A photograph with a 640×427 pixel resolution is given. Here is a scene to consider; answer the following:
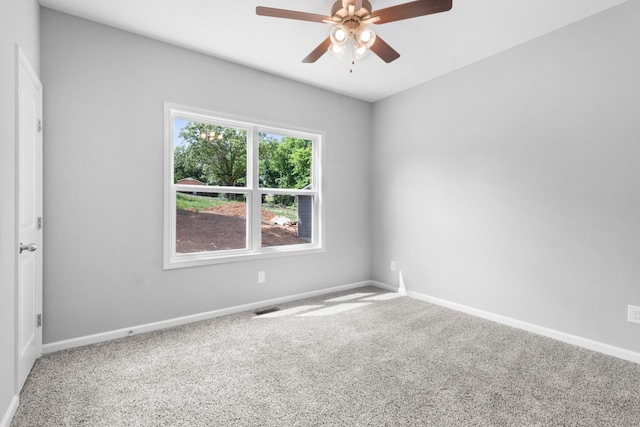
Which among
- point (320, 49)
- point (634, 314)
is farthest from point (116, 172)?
point (634, 314)

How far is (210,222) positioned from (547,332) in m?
3.42

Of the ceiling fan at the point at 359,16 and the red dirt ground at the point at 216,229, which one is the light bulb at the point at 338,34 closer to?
the ceiling fan at the point at 359,16

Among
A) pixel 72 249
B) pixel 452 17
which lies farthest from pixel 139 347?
pixel 452 17

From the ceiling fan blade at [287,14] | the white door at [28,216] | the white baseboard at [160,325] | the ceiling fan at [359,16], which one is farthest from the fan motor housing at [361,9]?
the white baseboard at [160,325]

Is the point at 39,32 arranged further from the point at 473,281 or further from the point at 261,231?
the point at 473,281

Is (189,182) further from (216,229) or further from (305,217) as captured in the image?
(305,217)

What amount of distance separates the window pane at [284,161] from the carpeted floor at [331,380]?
1.73 meters

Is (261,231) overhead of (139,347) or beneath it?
overhead

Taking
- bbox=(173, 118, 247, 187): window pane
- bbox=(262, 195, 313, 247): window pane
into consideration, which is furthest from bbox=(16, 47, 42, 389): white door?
bbox=(262, 195, 313, 247): window pane

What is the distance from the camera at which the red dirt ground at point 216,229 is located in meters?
3.09

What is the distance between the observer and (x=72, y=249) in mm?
2436

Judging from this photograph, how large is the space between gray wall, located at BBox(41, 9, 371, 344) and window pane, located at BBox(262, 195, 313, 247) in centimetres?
45

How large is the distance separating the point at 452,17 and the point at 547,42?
0.98m

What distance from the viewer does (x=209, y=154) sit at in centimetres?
326
